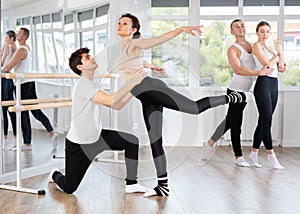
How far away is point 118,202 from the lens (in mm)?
3436

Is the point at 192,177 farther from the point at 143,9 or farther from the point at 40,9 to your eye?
the point at 143,9

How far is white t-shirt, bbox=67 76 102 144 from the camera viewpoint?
351 centimetres

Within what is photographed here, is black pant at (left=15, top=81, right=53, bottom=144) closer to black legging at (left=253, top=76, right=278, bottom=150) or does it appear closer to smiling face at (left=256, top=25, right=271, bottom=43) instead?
black legging at (left=253, top=76, right=278, bottom=150)

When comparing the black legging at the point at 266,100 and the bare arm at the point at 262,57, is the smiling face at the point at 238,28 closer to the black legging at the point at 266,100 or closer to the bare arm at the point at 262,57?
the bare arm at the point at 262,57

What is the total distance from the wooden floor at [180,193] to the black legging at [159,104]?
0.32ft

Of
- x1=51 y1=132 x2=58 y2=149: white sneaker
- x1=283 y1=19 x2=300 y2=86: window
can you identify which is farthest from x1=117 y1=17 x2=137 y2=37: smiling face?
x1=283 y1=19 x2=300 y2=86: window

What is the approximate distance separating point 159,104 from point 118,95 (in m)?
0.30

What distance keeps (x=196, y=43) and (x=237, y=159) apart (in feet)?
6.55

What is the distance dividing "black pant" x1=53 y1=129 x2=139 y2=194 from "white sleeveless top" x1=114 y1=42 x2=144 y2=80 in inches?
16.7

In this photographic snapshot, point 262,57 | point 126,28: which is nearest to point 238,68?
point 262,57

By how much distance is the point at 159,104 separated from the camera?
347cm

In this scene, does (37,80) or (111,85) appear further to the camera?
(111,85)

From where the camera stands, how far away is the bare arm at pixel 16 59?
13.4 ft

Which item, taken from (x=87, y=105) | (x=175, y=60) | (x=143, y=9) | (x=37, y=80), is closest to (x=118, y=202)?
(x=87, y=105)
